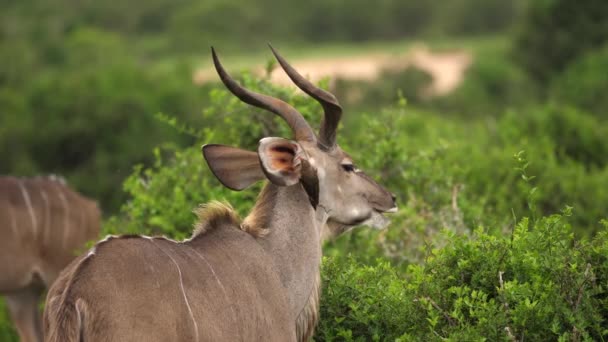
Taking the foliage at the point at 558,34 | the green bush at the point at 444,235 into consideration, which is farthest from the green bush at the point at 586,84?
the green bush at the point at 444,235

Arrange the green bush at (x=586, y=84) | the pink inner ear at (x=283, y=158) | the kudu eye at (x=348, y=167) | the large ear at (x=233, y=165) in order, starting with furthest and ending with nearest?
the green bush at (x=586, y=84) → the kudu eye at (x=348, y=167) → the large ear at (x=233, y=165) → the pink inner ear at (x=283, y=158)

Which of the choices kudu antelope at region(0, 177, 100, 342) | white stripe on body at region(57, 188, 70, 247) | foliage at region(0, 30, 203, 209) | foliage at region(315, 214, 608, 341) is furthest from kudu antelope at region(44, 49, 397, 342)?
foliage at region(0, 30, 203, 209)

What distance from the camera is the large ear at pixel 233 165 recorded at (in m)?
4.47

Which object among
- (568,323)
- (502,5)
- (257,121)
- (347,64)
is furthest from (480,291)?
(502,5)

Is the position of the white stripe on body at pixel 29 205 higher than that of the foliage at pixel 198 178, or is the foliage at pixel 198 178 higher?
the foliage at pixel 198 178

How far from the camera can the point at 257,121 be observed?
6543mm

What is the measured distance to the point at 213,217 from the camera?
442cm

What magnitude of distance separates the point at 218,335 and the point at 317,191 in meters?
0.95

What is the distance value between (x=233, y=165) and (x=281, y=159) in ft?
0.73

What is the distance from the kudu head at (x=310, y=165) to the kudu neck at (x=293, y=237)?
7 cm

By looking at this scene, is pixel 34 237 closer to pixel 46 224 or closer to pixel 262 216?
pixel 46 224

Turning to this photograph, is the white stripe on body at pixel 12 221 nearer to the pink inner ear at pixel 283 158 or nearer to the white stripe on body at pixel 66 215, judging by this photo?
→ the white stripe on body at pixel 66 215

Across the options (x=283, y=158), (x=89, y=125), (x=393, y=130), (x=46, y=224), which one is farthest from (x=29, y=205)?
(x=89, y=125)

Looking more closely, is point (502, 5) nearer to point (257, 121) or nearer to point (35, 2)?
point (35, 2)
